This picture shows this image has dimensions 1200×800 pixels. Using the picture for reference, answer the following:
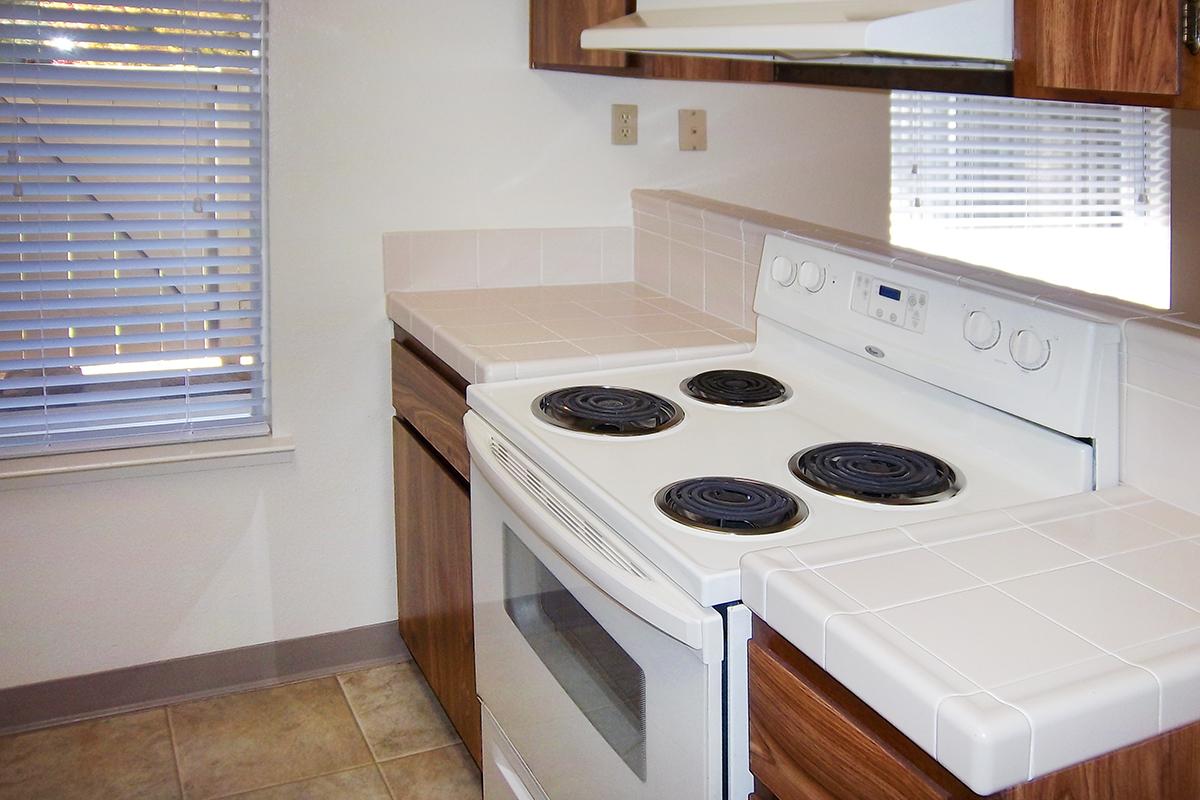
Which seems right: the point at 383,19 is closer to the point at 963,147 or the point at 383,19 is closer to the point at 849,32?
the point at 849,32

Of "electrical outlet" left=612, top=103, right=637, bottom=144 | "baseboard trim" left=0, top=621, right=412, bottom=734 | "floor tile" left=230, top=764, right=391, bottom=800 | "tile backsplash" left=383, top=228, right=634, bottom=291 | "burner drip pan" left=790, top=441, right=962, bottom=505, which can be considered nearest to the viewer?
"burner drip pan" left=790, top=441, right=962, bottom=505

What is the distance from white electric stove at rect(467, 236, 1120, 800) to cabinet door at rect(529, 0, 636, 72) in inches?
28.2

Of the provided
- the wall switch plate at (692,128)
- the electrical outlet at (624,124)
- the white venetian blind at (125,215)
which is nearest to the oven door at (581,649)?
the white venetian blind at (125,215)

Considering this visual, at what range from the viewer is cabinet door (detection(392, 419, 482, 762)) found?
2.21 m

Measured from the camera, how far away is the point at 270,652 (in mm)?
2709

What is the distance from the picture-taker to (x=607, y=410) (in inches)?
70.5

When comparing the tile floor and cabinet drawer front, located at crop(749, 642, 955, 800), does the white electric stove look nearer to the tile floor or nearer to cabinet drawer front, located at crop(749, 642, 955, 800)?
cabinet drawer front, located at crop(749, 642, 955, 800)

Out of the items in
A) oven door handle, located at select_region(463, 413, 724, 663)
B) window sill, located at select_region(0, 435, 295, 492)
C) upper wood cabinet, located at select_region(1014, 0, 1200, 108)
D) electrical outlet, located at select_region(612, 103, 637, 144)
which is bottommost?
window sill, located at select_region(0, 435, 295, 492)

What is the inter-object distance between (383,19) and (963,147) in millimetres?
2016

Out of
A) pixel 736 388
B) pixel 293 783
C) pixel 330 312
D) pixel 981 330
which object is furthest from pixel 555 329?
pixel 293 783

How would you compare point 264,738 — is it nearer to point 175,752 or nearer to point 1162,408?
point 175,752

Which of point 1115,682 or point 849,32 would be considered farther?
point 849,32

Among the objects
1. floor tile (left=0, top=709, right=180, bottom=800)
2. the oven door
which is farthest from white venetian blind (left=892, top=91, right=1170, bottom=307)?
floor tile (left=0, top=709, right=180, bottom=800)

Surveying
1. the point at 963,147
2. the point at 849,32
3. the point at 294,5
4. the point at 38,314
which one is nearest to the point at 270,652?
the point at 38,314
